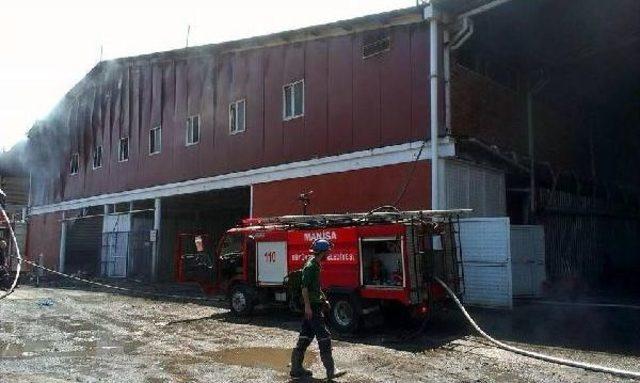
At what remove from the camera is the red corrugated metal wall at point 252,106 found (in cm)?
1464

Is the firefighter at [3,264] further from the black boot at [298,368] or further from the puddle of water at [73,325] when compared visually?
the black boot at [298,368]

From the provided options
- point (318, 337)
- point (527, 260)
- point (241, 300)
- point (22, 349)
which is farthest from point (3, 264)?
point (527, 260)

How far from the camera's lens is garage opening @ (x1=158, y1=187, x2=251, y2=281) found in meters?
24.8

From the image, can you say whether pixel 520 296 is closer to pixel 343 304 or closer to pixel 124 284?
pixel 343 304

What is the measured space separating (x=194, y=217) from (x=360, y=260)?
20394 millimetres

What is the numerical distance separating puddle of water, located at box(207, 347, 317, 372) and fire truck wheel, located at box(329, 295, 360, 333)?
1571mm

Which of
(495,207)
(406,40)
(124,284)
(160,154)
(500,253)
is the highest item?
(406,40)

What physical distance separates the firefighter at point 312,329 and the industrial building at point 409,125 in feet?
21.5

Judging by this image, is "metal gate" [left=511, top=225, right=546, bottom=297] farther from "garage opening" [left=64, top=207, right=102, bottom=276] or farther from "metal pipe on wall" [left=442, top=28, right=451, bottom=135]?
"garage opening" [left=64, top=207, right=102, bottom=276]

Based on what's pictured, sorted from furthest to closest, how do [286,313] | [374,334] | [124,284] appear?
[124,284] < [286,313] < [374,334]

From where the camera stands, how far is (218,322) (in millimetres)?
12156

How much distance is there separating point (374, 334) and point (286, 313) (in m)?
3.50

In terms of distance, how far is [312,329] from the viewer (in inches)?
288

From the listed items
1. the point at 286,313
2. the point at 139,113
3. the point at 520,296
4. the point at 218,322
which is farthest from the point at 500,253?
the point at 139,113
